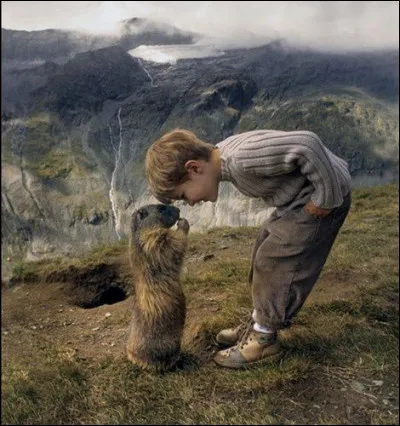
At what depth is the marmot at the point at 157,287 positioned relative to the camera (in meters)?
3.96

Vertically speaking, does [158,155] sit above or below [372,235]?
above

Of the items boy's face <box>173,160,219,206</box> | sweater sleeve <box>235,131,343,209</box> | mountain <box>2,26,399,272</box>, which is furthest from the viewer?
mountain <box>2,26,399,272</box>

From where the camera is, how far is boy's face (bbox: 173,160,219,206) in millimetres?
3586

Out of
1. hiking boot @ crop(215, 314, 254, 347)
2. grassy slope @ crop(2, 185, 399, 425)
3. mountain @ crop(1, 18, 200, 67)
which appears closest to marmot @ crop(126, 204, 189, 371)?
grassy slope @ crop(2, 185, 399, 425)

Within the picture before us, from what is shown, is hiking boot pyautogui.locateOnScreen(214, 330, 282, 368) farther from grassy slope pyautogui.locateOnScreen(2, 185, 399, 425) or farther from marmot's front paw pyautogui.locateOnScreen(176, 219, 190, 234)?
marmot's front paw pyautogui.locateOnScreen(176, 219, 190, 234)

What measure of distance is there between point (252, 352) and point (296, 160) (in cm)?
156

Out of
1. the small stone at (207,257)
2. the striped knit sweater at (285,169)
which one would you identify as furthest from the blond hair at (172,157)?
the small stone at (207,257)

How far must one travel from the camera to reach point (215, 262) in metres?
6.38

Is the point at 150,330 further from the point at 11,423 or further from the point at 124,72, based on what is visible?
the point at 124,72

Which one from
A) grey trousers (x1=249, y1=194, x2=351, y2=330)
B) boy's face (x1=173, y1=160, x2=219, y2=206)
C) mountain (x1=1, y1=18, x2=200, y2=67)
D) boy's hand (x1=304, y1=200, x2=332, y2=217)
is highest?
mountain (x1=1, y1=18, x2=200, y2=67)

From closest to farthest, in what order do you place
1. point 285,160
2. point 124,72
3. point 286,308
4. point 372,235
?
point 285,160 < point 286,308 < point 124,72 < point 372,235

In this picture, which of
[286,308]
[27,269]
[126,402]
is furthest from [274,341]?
[27,269]

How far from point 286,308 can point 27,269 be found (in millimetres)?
3789

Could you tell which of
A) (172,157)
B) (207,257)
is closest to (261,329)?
(172,157)
